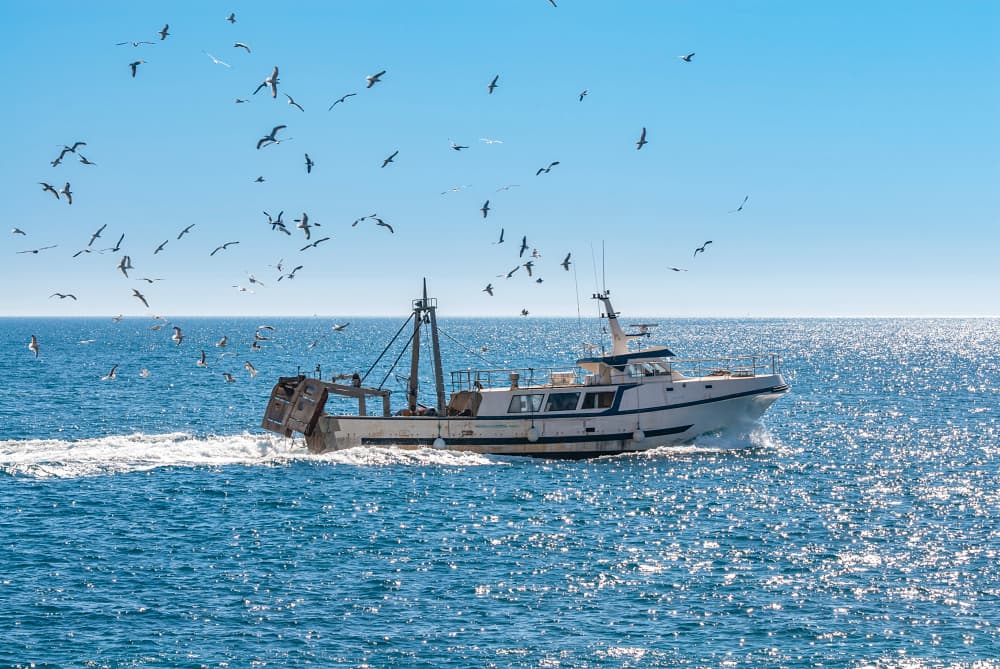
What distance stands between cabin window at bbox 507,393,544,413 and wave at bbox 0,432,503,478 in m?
2.56

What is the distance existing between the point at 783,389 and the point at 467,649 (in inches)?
1176

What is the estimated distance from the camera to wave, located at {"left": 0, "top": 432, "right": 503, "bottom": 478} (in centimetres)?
4450

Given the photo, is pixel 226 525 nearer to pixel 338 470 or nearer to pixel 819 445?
pixel 338 470

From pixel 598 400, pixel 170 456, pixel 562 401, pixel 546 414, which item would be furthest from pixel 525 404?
pixel 170 456

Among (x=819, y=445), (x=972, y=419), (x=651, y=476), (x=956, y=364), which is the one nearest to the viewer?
(x=651, y=476)

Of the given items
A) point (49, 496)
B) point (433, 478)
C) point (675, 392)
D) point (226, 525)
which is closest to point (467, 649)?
point (226, 525)

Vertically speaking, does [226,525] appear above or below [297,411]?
below

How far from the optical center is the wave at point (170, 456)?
146 feet

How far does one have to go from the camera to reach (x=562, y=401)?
46.4 m

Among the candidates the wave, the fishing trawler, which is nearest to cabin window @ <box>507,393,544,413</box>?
the fishing trawler

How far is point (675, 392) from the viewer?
4697 cm

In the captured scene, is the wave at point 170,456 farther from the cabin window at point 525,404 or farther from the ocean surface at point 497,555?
the cabin window at point 525,404

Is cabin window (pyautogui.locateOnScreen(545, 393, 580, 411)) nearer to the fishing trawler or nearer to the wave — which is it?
the fishing trawler

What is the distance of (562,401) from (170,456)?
Result: 18.7 meters
